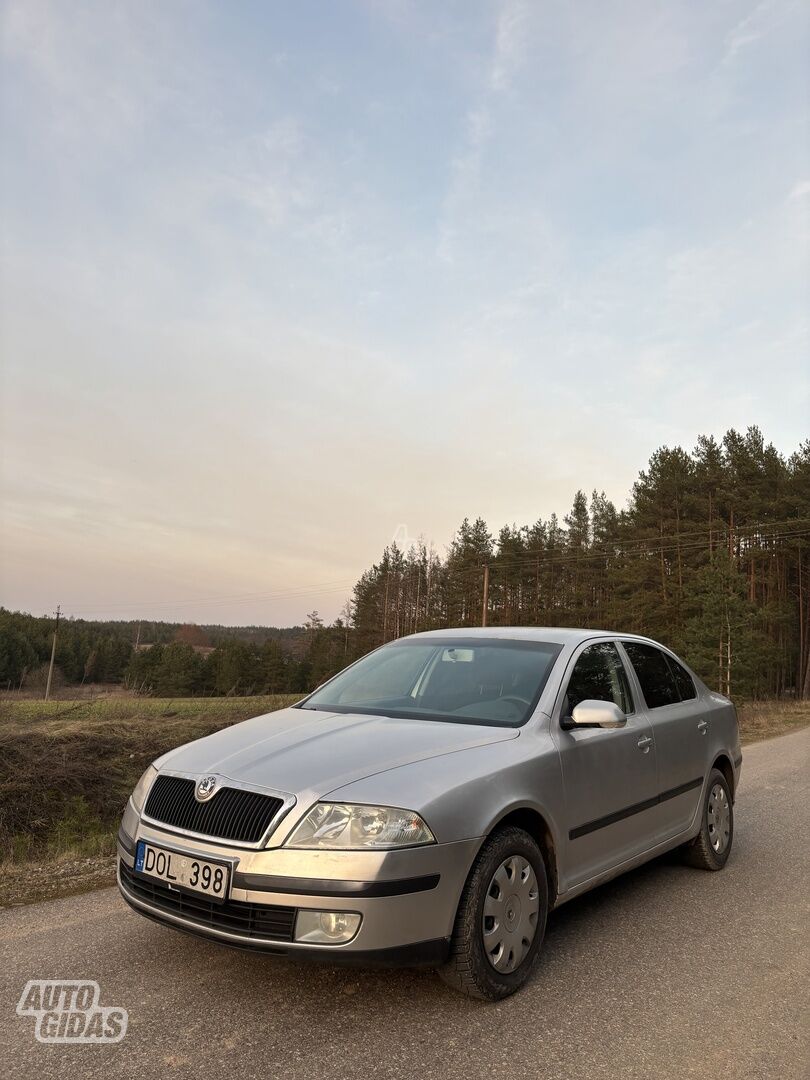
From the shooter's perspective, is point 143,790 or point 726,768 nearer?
point 143,790

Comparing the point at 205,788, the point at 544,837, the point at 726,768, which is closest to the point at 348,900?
the point at 205,788

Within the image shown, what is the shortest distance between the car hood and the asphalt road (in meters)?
0.86

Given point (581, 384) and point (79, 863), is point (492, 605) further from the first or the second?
point (79, 863)

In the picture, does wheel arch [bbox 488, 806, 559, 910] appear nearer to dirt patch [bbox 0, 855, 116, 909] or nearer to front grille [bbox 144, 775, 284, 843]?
front grille [bbox 144, 775, 284, 843]

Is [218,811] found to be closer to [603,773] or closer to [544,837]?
[544,837]

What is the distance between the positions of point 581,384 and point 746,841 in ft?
52.6

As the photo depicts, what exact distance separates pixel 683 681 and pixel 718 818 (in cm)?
99

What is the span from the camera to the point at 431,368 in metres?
20.6

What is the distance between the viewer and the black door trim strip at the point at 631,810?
3680 mm

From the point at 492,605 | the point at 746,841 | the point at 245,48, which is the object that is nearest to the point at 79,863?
the point at 746,841

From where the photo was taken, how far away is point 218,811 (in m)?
2.95

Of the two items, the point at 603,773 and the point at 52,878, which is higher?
the point at 603,773

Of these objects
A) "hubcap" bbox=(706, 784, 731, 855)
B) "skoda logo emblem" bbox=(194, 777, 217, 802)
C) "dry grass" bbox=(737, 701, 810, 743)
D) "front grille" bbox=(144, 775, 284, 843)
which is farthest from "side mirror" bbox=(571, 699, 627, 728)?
"dry grass" bbox=(737, 701, 810, 743)

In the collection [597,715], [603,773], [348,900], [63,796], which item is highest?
[597,715]
